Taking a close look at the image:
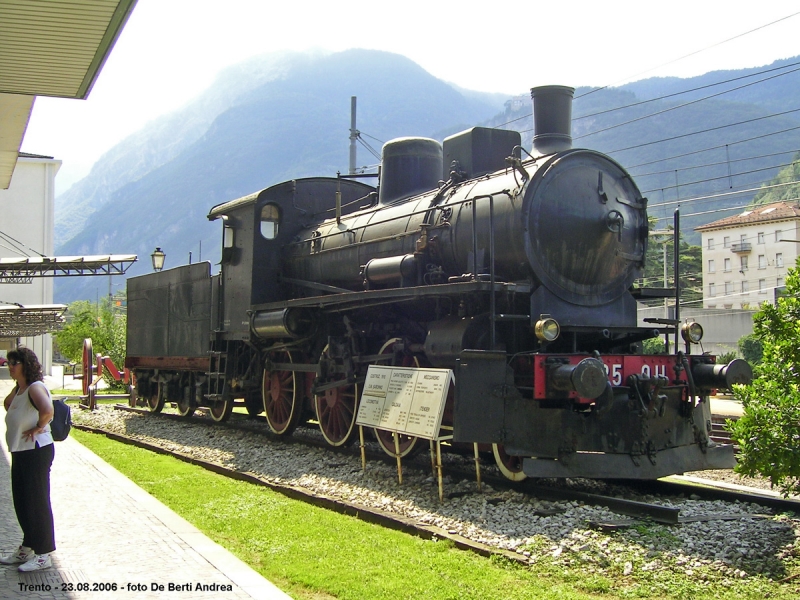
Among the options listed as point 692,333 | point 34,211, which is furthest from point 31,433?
A: point 34,211

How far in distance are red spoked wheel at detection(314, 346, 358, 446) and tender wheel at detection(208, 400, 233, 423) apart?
3950 millimetres

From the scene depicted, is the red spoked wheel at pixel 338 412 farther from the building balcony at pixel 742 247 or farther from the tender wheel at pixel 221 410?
the building balcony at pixel 742 247

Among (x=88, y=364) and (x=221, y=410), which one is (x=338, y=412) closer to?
(x=221, y=410)

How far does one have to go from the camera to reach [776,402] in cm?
591

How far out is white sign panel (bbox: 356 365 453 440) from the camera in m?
7.62

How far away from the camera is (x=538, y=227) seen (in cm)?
796

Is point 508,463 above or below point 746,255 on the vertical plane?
below

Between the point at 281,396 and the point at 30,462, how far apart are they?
285 inches

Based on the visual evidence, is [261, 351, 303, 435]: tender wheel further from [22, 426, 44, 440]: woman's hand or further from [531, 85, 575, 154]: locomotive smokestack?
[22, 426, 44, 440]: woman's hand

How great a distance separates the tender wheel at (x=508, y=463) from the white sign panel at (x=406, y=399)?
0.79 meters

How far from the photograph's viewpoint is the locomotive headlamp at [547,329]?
735 cm

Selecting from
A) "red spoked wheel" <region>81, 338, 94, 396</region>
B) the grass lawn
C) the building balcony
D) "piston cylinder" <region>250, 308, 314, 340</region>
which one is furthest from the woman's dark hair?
the building balcony

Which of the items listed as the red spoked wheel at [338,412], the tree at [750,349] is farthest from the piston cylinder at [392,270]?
the tree at [750,349]

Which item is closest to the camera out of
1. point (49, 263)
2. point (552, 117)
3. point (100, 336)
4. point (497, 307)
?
point (497, 307)
